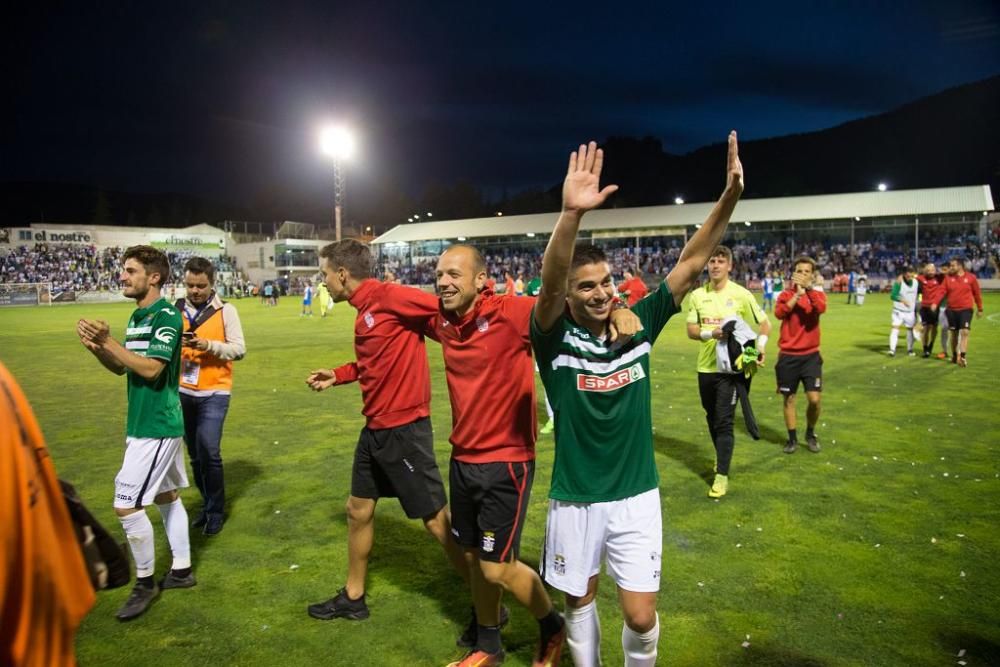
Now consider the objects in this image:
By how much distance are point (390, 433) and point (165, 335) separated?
1659 millimetres

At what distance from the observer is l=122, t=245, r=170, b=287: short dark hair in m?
4.52

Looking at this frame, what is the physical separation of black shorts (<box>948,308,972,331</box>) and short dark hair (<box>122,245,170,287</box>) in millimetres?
15121

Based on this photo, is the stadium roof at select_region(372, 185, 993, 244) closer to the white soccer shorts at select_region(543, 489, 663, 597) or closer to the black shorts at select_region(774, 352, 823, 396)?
the black shorts at select_region(774, 352, 823, 396)

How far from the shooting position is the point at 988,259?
138ft

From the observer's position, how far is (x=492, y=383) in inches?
141

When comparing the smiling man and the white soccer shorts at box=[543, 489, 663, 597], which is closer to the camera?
the white soccer shorts at box=[543, 489, 663, 597]

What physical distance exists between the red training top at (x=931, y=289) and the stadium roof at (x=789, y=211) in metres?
34.3

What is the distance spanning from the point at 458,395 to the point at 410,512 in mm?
1087

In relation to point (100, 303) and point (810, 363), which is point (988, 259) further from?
point (100, 303)

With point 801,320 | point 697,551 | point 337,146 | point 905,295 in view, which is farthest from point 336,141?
point 697,551

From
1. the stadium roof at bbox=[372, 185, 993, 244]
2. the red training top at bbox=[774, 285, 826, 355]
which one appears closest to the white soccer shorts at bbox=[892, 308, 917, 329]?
the red training top at bbox=[774, 285, 826, 355]

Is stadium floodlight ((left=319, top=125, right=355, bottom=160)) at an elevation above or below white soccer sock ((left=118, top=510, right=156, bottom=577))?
above

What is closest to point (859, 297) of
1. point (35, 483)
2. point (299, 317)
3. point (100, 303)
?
point (299, 317)

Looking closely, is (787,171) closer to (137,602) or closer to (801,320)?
(801,320)
